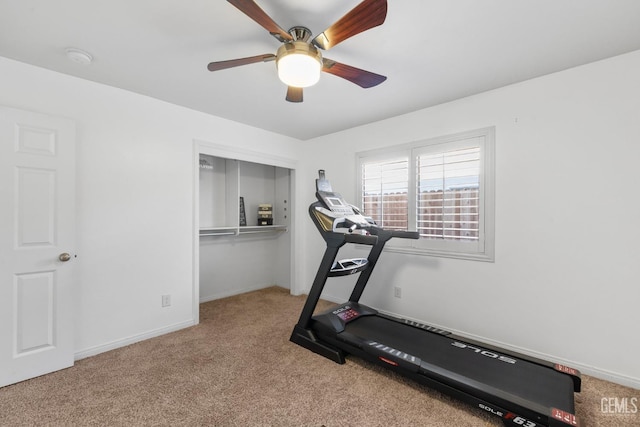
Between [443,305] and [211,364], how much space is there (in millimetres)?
2299

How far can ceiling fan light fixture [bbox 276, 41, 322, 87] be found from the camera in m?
1.61

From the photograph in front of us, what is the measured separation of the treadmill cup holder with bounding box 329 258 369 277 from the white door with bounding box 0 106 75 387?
87.3 inches

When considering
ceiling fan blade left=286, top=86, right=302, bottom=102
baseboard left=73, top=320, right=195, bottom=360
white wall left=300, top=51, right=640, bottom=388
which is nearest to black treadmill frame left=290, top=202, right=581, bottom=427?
white wall left=300, top=51, right=640, bottom=388

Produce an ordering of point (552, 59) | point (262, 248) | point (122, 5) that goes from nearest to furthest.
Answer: point (122, 5) < point (552, 59) < point (262, 248)

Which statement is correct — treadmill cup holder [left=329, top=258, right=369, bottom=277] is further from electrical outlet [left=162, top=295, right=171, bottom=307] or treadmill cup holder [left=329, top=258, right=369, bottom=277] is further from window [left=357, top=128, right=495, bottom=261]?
electrical outlet [left=162, top=295, right=171, bottom=307]

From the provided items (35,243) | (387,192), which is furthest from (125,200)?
(387,192)

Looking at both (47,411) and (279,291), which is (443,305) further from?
(47,411)

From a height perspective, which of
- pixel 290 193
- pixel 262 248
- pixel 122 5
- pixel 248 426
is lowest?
pixel 248 426

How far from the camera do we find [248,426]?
1.65 meters

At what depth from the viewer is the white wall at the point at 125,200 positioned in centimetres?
238

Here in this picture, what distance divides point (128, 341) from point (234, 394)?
1.43m

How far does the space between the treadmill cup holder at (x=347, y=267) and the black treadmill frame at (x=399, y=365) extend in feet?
0.21

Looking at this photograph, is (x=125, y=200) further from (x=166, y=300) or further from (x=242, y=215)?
(x=242, y=215)

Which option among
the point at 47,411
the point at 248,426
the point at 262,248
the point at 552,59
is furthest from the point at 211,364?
the point at 552,59
